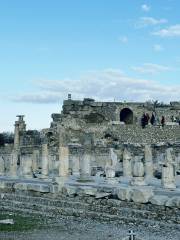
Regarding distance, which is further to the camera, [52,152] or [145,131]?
[145,131]

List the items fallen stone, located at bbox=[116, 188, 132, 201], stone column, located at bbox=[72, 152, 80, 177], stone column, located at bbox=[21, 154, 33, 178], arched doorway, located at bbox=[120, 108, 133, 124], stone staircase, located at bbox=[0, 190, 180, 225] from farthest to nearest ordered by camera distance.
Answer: arched doorway, located at bbox=[120, 108, 133, 124]
stone column, located at bbox=[72, 152, 80, 177]
stone column, located at bbox=[21, 154, 33, 178]
fallen stone, located at bbox=[116, 188, 132, 201]
stone staircase, located at bbox=[0, 190, 180, 225]

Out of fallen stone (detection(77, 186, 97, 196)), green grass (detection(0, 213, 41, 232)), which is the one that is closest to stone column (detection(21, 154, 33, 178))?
fallen stone (detection(77, 186, 97, 196))

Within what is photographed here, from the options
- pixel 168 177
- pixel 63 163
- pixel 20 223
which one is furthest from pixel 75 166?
pixel 20 223

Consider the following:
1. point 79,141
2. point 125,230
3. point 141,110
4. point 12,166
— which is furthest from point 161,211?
point 141,110

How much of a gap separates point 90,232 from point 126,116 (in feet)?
144

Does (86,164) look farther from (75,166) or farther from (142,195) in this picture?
(142,195)

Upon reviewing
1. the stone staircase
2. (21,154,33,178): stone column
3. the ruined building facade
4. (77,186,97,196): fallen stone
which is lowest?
the stone staircase

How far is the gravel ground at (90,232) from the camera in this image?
1328cm

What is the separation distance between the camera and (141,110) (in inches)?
2222

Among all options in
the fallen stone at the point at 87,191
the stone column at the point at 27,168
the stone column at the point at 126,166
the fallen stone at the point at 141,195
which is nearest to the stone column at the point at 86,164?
the stone column at the point at 126,166

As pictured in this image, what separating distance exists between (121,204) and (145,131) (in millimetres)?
28628

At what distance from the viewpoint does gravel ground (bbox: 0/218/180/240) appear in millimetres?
13281

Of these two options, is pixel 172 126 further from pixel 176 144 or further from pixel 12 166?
pixel 12 166

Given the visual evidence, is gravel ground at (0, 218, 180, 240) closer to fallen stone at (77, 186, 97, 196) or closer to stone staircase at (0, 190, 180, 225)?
stone staircase at (0, 190, 180, 225)
